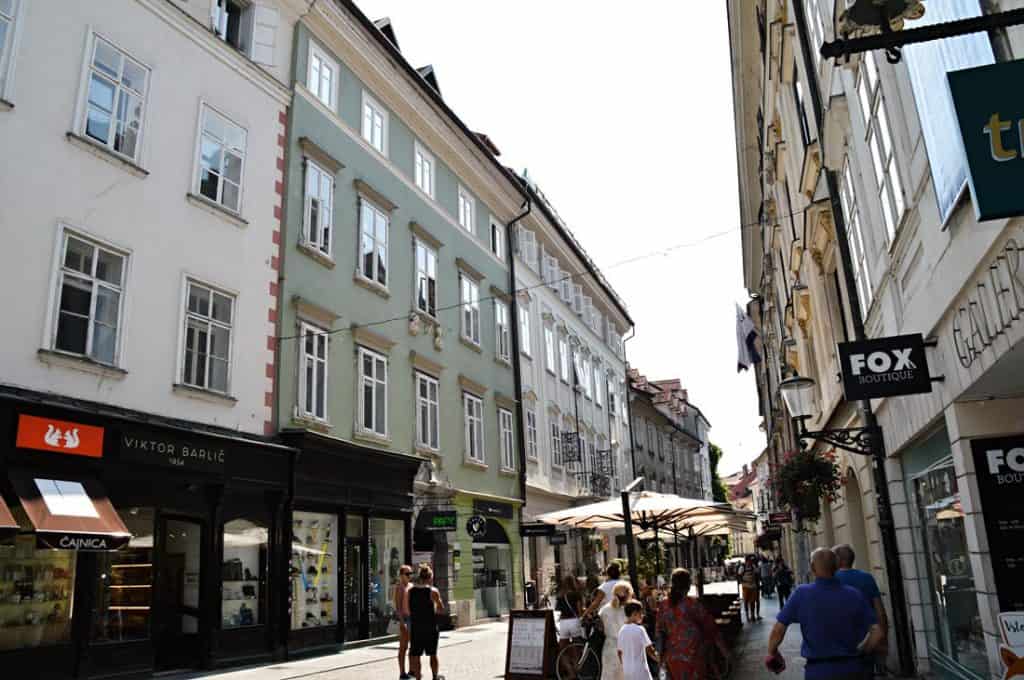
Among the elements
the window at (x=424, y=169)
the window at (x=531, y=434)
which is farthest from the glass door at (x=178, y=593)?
the window at (x=531, y=434)

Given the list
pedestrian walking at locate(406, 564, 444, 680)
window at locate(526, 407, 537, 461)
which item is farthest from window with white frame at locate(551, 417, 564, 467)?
pedestrian walking at locate(406, 564, 444, 680)

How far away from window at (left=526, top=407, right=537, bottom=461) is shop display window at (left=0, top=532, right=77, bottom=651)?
62.7 ft

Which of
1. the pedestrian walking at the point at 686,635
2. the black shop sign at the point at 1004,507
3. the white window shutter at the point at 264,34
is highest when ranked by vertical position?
the white window shutter at the point at 264,34

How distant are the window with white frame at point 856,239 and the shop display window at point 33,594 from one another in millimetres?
12387

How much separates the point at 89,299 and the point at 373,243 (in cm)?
879

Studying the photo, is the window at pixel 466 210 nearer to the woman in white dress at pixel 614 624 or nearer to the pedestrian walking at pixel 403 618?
the pedestrian walking at pixel 403 618

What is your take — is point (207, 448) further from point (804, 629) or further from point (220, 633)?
point (804, 629)

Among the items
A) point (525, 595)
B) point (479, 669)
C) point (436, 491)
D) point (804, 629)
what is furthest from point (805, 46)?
point (525, 595)

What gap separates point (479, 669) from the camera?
14133mm

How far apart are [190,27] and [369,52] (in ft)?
20.9

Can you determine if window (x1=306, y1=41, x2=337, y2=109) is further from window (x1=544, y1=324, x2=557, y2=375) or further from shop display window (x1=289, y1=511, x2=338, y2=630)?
window (x1=544, y1=324, x2=557, y2=375)

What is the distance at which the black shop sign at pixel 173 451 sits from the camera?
40.9 ft

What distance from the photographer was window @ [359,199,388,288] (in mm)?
20109

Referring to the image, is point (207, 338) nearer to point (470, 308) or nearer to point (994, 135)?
point (470, 308)
